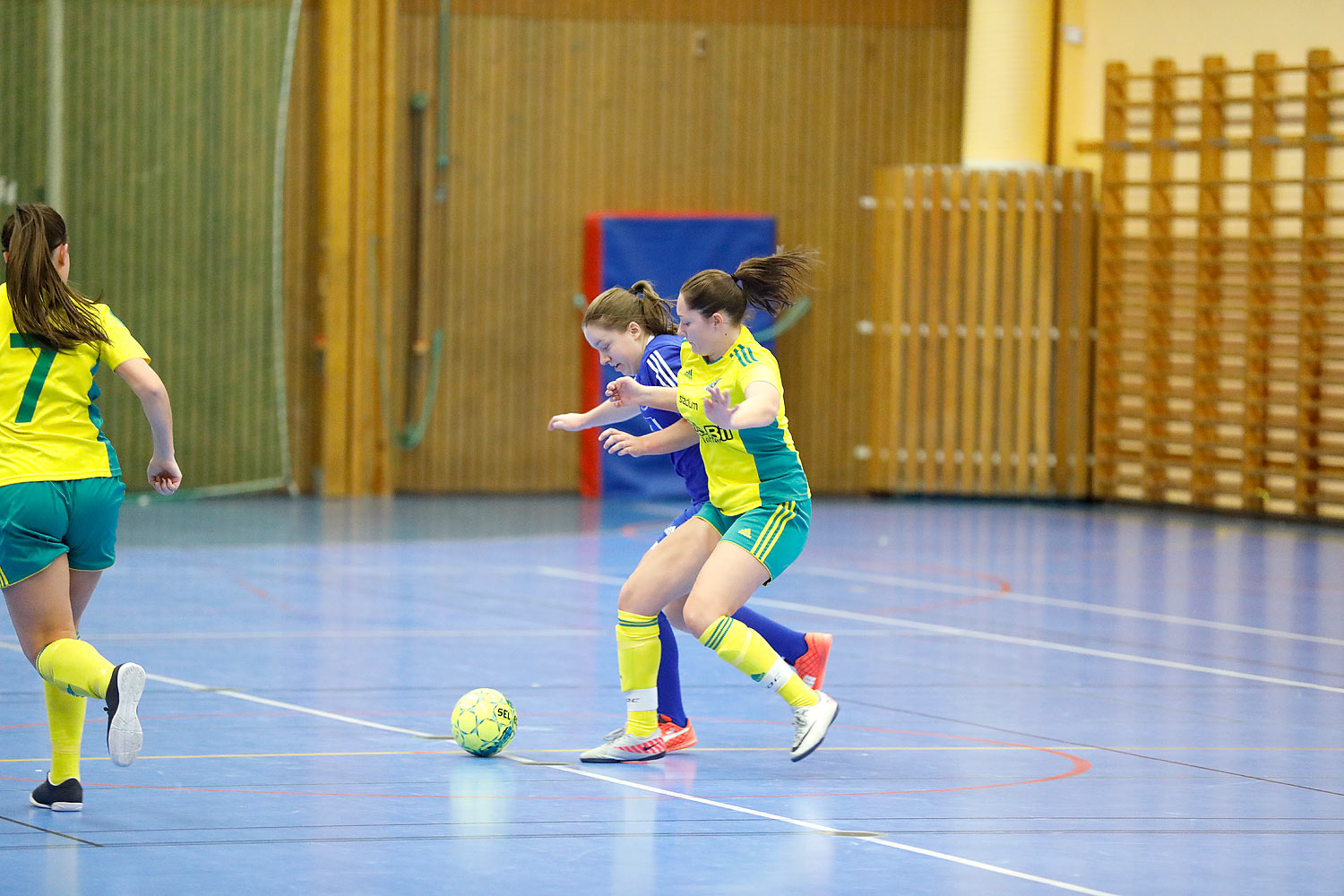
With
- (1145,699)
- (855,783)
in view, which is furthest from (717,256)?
(855,783)

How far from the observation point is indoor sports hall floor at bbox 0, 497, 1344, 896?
4.29 m

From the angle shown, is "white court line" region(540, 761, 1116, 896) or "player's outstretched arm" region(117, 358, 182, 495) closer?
"white court line" region(540, 761, 1116, 896)

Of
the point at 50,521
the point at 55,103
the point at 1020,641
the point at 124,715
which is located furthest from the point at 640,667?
the point at 55,103

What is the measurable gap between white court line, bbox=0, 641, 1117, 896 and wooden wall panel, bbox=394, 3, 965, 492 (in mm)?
9226

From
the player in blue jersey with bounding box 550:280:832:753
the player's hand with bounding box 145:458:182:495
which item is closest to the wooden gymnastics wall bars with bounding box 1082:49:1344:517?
the player in blue jersey with bounding box 550:280:832:753

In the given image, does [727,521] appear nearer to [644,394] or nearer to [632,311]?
[644,394]

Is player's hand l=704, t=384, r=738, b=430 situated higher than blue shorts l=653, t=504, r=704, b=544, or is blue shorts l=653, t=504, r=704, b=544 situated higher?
player's hand l=704, t=384, r=738, b=430

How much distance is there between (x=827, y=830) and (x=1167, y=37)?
12721 mm

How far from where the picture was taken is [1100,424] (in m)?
16.1

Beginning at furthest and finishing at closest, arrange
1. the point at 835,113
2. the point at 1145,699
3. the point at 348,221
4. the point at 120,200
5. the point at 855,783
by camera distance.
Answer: the point at 835,113, the point at 348,221, the point at 120,200, the point at 1145,699, the point at 855,783

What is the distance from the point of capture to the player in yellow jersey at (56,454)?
452 cm

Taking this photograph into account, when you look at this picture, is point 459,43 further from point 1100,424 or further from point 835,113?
point 1100,424

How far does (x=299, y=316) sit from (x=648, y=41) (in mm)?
3961

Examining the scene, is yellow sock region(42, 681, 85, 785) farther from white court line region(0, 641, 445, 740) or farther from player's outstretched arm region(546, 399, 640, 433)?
player's outstretched arm region(546, 399, 640, 433)
